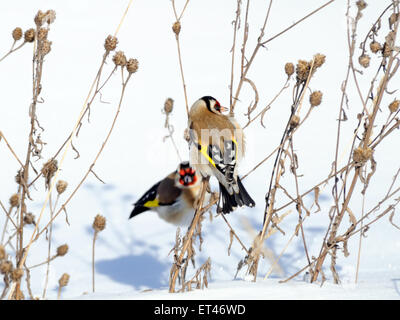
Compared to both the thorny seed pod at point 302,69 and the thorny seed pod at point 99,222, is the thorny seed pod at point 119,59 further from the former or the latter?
the thorny seed pod at point 302,69

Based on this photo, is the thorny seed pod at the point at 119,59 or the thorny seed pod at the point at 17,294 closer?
the thorny seed pod at the point at 17,294

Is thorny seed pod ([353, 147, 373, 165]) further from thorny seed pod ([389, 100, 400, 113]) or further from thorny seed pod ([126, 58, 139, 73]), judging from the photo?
thorny seed pod ([126, 58, 139, 73])

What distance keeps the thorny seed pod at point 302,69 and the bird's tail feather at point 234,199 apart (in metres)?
0.79

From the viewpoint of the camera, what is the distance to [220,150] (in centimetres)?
368

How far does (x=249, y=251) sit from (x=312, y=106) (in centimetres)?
89

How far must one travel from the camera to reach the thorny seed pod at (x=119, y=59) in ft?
9.94

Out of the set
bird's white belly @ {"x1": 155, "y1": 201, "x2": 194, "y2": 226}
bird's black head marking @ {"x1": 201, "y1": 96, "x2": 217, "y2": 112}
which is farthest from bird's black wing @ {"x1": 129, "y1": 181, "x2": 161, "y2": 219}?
bird's black head marking @ {"x1": 201, "y1": 96, "x2": 217, "y2": 112}

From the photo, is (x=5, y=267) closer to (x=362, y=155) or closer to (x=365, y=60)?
(x=362, y=155)

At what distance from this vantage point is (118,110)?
2.97 m

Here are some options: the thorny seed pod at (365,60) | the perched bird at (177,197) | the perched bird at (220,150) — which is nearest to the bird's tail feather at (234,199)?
the perched bird at (220,150)

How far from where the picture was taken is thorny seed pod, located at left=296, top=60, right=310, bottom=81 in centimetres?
312

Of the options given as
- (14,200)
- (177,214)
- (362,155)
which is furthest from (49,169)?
(177,214)

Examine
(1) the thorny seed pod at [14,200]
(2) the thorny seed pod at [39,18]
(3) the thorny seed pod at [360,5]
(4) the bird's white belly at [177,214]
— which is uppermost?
(3) the thorny seed pod at [360,5]
